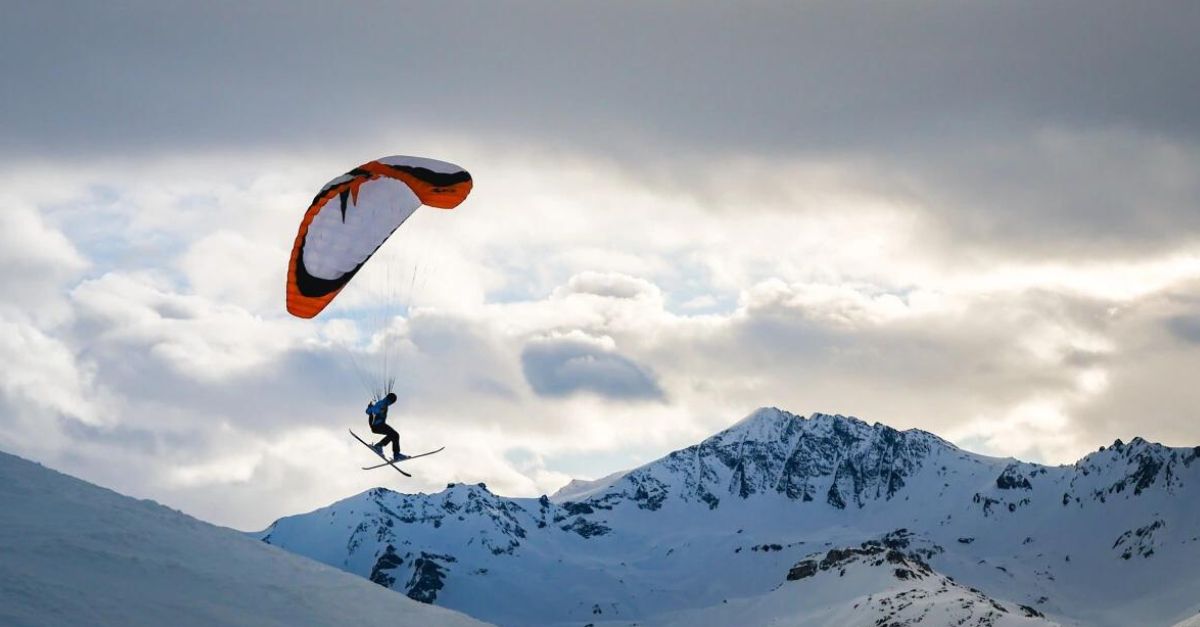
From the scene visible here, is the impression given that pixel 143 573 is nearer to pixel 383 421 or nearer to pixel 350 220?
pixel 383 421

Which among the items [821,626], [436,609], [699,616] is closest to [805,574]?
[821,626]

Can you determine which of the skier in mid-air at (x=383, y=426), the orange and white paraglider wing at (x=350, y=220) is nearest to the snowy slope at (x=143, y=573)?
the skier in mid-air at (x=383, y=426)

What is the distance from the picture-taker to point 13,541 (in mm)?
31406

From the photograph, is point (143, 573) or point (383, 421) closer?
point (143, 573)

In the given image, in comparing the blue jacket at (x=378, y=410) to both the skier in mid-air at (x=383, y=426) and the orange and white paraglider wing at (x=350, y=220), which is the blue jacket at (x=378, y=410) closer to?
the skier in mid-air at (x=383, y=426)

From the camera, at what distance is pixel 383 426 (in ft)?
123

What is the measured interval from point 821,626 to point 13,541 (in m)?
88.9

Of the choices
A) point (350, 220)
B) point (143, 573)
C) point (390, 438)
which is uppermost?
point (350, 220)

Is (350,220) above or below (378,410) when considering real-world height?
above

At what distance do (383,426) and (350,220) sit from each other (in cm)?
686

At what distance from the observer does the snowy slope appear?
2884cm

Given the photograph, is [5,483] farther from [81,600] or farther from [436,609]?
[436,609]

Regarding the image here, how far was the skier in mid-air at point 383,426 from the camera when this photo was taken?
1457 inches

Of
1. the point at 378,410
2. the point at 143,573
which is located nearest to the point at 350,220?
the point at 378,410
